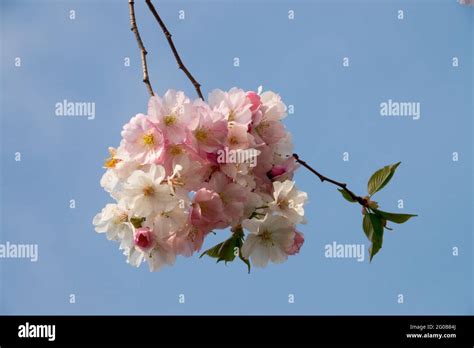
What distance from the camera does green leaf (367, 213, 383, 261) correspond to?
1.23 meters

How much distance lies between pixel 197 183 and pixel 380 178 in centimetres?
42

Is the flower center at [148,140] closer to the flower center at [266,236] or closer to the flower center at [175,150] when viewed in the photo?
the flower center at [175,150]

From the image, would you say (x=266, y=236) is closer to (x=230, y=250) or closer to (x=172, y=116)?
(x=230, y=250)

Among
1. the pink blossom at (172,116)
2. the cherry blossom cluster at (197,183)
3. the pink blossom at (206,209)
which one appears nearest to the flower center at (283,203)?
the cherry blossom cluster at (197,183)

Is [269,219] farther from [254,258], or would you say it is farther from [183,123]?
[183,123]

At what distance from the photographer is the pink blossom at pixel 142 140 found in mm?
1094

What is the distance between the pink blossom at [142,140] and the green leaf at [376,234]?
0.47m

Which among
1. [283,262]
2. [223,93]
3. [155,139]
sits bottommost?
Answer: [283,262]

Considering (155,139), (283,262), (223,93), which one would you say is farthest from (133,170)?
(283,262)

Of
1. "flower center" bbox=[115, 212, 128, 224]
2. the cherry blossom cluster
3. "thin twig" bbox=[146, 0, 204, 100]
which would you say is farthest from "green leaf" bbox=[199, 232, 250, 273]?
"thin twig" bbox=[146, 0, 204, 100]

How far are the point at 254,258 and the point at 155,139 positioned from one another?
0.30 metres

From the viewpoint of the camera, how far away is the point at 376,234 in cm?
124

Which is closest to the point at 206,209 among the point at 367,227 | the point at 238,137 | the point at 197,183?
the point at 197,183

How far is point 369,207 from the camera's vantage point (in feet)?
4.17
